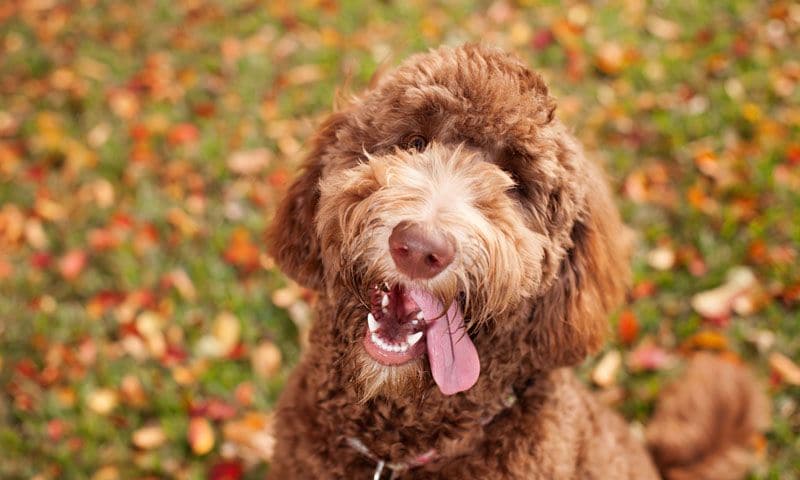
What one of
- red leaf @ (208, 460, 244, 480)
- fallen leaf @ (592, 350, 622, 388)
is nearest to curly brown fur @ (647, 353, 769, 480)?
fallen leaf @ (592, 350, 622, 388)

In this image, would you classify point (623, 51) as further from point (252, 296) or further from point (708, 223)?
point (252, 296)

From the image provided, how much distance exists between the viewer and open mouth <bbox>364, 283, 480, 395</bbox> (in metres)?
2.43

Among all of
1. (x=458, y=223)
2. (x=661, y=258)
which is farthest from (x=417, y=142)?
(x=661, y=258)

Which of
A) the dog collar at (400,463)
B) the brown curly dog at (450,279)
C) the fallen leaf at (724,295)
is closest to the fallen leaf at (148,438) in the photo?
the brown curly dog at (450,279)

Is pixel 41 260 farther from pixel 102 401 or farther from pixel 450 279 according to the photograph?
pixel 450 279

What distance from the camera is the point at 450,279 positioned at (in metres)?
2.20

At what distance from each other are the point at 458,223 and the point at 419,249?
0.56 ft

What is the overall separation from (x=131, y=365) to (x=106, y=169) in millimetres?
1827

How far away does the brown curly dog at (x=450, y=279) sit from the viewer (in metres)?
2.29

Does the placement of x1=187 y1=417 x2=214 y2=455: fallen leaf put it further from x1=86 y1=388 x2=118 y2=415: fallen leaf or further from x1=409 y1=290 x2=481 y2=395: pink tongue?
x1=409 y1=290 x2=481 y2=395: pink tongue

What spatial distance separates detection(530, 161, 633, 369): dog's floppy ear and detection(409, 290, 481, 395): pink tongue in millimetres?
340

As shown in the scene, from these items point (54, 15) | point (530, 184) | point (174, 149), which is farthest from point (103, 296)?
point (54, 15)

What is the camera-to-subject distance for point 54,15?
6.89 metres

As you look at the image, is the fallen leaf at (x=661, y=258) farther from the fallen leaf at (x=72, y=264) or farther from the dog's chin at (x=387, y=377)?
the fallen leaf at (x=72, y=264)
